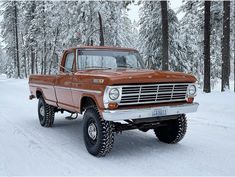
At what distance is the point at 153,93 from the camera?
652 cm

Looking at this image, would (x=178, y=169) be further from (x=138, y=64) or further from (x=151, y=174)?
(x=138, y=64)

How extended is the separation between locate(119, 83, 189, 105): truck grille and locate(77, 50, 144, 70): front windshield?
169 cm

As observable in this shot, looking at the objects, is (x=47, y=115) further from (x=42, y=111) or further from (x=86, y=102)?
(x=86, y=102)

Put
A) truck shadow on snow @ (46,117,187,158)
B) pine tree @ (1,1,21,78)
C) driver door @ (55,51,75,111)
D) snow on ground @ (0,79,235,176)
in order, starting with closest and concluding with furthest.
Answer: snow on ground @ (0,79,235,176), truck shadow on snow @ (46,117,187,158), driver door @ (55,51,75,111), pine tree @ (1,1,21,78)

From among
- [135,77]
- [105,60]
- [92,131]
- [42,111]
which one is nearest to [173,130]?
[92,131]

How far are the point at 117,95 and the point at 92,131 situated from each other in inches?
43.6

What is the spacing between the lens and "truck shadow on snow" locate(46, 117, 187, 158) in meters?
6.94

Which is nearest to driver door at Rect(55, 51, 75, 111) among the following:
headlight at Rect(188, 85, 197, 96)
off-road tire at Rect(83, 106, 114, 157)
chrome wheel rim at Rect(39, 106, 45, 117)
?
off-road tire at Rect(83, 106, 114, 157)

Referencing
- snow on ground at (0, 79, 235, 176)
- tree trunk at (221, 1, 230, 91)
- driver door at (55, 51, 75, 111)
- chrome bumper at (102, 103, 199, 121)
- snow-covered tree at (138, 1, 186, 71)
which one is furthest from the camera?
snow-covered tree at (138, 1, 186, 71)

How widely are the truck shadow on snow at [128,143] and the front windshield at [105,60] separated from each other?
175cm

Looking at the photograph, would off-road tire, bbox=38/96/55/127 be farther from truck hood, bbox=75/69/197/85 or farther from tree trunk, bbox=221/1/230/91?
A: tree trunk, bbox=221/1/230/91

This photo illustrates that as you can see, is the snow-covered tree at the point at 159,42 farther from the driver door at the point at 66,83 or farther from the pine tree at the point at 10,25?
the pine tree at the point at 10,25

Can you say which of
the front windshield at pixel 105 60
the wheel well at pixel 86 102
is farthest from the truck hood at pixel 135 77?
the front windshield at pixel 105 60

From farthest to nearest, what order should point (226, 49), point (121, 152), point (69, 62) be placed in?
point (226, 49) < point (69, 62) < point (121, 152)
